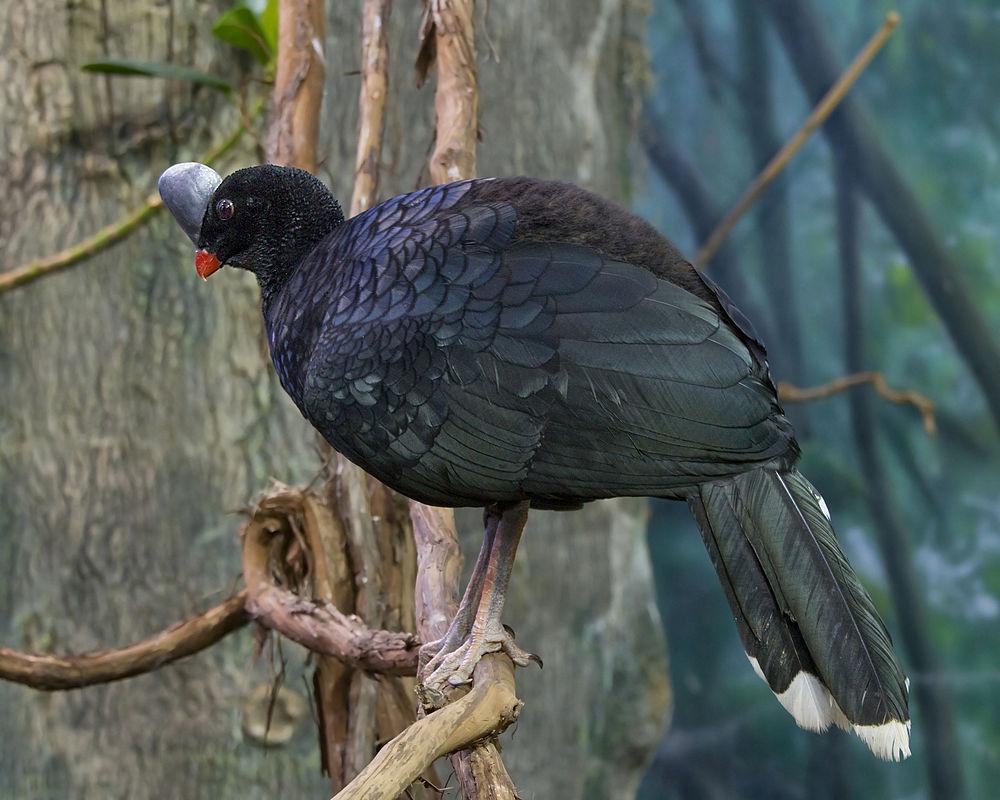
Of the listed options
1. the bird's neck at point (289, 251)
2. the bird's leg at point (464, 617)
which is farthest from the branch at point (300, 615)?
the bird's neck at point (289, 251)

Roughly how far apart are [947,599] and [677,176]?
169cm

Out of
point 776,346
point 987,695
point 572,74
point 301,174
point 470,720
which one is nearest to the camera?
point 470,720

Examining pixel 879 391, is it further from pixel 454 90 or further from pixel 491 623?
pixel 491 623

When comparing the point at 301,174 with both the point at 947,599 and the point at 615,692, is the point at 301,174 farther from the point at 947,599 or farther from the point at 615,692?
the point at 947,599

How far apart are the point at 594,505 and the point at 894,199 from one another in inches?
58.2

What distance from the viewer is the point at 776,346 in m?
3.89

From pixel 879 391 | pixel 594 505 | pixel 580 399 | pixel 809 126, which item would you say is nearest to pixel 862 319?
pixel 879 391

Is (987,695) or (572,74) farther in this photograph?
(987,695)

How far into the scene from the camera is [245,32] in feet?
7.48

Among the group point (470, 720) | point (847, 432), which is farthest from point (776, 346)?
point (470, 720)

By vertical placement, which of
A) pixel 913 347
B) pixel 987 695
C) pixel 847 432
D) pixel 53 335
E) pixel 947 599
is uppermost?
pixel 53 335

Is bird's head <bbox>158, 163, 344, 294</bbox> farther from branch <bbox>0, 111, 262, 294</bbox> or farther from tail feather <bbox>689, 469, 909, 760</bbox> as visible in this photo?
branch <bbox>0, 111, 262, 294</bbox>

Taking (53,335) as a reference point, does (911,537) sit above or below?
below

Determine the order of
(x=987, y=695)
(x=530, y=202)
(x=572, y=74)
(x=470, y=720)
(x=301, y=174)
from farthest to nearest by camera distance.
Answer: (x=987, y=695) → (x=572, y=74) → (x=301, y=174) → (x=530, y=202) → (x=470, y=720)
